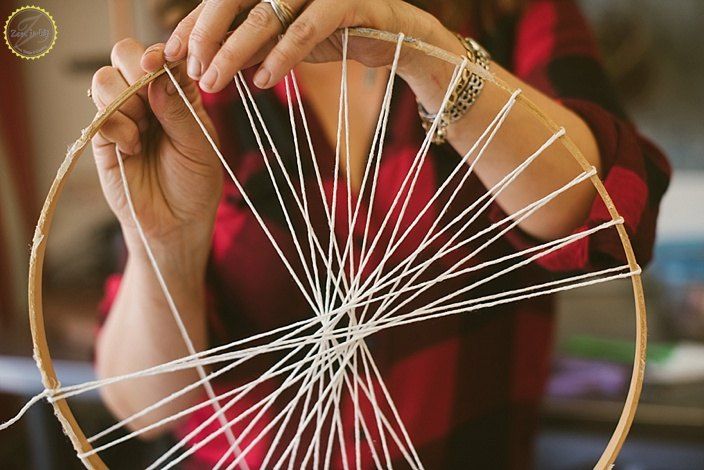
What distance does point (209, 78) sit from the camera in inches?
13.8

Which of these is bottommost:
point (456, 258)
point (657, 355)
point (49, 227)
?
point (657, 355)

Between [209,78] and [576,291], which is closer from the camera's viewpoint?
[209,78]

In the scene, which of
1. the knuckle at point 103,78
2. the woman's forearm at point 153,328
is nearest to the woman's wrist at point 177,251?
the woman's forearm at point 153,328

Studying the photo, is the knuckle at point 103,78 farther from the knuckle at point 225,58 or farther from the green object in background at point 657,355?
the green object in background at point 657,355

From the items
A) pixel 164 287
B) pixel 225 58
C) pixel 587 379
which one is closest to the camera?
pixel 225 58

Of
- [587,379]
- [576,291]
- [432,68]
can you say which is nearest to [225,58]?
[432,68]

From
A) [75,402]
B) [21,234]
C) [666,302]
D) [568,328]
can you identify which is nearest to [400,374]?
[75,402]

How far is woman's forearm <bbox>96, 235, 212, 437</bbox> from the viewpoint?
49 centimetres

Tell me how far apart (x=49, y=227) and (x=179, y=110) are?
0.31 feet

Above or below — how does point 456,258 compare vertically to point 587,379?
above

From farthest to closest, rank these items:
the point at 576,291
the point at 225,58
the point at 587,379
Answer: the point at 576,291 → the point at 587,379 → the point at 225,58

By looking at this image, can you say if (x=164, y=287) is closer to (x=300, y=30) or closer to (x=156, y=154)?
(x=156, y=154)

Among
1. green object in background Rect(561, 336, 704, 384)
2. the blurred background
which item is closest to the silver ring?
the blurred background

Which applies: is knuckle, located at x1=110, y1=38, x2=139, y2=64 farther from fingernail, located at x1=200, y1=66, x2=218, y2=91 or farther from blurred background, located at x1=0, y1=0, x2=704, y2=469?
blurred background, located at x1=0, y1=0, x2=704, y2=469
